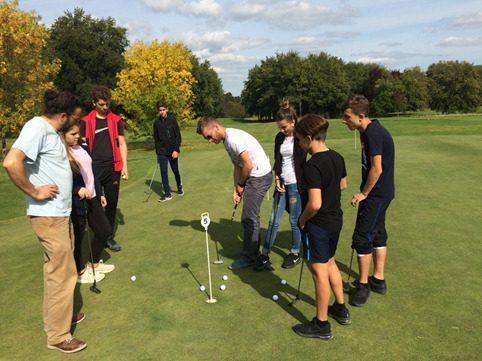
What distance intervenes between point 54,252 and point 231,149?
2641 mm

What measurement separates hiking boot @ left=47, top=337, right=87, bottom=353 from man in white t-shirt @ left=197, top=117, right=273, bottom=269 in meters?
2.45

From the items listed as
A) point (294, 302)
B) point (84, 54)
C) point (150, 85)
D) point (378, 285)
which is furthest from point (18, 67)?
point (84, 54)

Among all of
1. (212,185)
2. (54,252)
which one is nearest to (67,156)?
(54,252)

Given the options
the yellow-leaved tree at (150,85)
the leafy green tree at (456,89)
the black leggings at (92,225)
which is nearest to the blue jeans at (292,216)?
the black leggings at (92,225)

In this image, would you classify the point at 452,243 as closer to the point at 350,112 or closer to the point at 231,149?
the point at 350,112

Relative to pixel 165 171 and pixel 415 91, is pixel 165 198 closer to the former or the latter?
pixel 165 171

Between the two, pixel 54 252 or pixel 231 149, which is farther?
pixel 231 149

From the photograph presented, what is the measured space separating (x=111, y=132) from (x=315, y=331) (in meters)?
4.70

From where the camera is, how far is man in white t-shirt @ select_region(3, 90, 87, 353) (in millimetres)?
3701

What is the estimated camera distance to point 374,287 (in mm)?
5047

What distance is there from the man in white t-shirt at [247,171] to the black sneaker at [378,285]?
1.75m

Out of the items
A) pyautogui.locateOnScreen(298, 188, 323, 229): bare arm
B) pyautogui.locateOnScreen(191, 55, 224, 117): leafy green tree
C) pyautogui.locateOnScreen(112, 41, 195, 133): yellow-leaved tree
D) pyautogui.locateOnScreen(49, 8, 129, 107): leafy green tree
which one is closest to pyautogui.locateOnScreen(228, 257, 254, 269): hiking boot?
pyautogui.locateOnScreen(298, 188, 323, 229): bare arm

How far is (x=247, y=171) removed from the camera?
18.4 feet

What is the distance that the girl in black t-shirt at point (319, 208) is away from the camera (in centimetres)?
385
